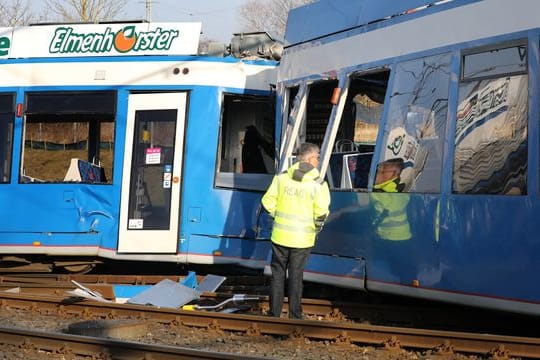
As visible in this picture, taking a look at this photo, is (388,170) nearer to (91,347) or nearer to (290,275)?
(290,275)

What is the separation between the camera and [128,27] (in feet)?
41.6

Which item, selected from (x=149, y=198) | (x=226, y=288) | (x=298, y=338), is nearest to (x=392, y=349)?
Result: (x=298, y=338)

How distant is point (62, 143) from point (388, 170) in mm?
5969

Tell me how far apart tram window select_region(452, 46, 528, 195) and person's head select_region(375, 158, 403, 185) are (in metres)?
0.87

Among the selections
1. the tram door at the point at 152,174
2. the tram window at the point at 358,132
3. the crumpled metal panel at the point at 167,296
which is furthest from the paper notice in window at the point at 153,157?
the tram window at the point at 358,132

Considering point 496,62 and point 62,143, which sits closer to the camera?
point 496,62

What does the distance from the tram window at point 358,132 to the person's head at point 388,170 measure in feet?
0.88

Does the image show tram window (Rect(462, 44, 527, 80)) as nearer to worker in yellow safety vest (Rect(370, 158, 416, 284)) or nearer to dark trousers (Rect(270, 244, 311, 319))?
worker in yellow safety vest (Rect(370, 158, 416, 284))

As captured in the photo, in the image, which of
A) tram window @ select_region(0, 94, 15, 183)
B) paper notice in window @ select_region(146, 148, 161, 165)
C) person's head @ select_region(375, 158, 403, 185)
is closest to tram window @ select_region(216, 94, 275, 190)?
paper notice in window @ select_region(146, 148, 161, 165)

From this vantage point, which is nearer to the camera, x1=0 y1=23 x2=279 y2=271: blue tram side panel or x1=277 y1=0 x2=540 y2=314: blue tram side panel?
x1=277 y1=0 x2=540 y2=314: blue tram side panel

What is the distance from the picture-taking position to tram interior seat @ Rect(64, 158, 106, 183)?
41.1ft

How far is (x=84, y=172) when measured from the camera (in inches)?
497

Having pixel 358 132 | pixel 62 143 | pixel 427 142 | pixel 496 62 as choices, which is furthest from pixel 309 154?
pixel 62 143

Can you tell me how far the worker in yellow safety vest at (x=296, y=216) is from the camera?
853 centimetres
